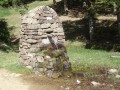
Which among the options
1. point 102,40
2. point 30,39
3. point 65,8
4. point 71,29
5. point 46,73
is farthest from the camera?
point 65,8

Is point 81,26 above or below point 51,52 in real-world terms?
below

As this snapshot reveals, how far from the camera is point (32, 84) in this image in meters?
13.4

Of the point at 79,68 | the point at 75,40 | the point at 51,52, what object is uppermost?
the point at 51,52

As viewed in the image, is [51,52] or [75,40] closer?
[51,52]

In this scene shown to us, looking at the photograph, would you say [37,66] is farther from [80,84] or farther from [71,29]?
[71,29]

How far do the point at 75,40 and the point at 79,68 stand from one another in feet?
64.3

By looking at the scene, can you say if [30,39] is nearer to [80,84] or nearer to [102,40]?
[80,84]

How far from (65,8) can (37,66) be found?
30206 millimetres

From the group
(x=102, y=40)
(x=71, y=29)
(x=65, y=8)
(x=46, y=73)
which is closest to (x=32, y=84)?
(x=46, y=73)

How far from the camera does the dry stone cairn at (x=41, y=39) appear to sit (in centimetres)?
1440

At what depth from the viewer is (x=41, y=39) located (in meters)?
15.0

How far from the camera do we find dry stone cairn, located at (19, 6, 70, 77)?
14.4 m

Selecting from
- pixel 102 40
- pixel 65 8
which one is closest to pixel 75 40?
pixel 102 40

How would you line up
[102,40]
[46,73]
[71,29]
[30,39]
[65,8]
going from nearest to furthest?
[46,73] → [30,39] → [102,40] → [71,29] → [65,8]
